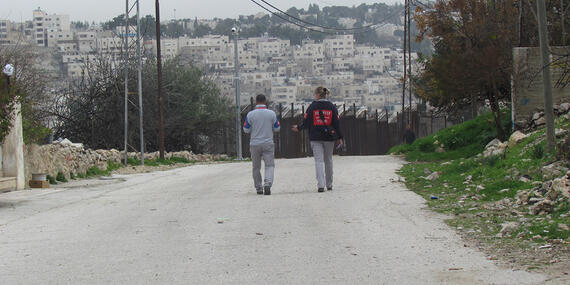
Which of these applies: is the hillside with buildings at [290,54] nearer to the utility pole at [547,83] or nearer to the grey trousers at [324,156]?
the grey trousers at [324,156]

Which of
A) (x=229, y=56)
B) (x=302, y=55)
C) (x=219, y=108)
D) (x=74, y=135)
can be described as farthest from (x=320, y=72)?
(x=74, y=135)

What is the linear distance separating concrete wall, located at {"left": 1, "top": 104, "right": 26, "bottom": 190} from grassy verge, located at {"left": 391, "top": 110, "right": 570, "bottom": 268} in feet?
28.5

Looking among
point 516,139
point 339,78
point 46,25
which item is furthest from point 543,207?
point 46,25

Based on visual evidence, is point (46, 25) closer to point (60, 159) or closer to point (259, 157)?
point (60, 159)

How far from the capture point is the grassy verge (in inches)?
345

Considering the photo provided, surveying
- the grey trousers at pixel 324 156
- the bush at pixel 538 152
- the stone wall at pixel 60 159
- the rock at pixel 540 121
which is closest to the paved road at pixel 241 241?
the grey trousers at pixel 324 156

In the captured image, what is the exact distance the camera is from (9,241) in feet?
31.3

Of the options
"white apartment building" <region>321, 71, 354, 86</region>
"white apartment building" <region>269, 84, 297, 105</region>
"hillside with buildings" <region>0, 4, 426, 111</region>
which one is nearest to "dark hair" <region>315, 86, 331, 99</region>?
"hillside with buildings" <region>0, 4, 426, 111</region>

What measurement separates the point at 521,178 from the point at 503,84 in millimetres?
12251

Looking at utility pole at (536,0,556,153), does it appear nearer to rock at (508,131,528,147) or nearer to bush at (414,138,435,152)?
rock at (508,131,528,147)

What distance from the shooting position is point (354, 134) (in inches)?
1742

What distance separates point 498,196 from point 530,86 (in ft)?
A: 29.9

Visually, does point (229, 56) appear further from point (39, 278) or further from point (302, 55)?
point (39, 278)

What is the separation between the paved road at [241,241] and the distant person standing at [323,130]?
622mm
